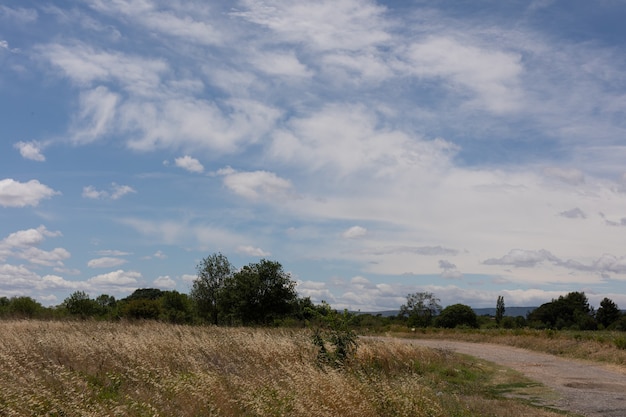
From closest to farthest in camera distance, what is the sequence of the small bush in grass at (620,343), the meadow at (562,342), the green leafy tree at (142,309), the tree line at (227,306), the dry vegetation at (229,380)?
the dry vegetation at (229,380) → the meadow at (562,342) → the small bush in grass at (620,343) → the tree line at (227,306) → the green leafy tree at (142,309)

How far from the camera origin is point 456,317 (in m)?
73.8

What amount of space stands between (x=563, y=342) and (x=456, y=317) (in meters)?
43.3

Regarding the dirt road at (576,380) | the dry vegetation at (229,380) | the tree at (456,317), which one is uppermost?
the tree at (456,317)

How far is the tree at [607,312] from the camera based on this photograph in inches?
3418

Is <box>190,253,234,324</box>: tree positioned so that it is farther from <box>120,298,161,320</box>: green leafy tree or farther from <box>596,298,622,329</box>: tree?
<box>596,298,622,329</box>: tree

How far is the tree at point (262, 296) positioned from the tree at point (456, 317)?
28182 mm

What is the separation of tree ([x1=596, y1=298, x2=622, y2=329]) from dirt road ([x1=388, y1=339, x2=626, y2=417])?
66.0 metres

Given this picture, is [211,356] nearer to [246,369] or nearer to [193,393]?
[246,369]

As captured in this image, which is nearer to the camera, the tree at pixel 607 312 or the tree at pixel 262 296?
the tree at pixel 262 296

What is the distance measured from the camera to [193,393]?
10219mm

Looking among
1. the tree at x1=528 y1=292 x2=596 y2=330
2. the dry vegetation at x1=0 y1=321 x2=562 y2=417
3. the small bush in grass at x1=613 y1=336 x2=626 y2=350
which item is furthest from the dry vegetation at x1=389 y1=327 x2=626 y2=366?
the tree at x1=528 y1=292 x2=596 y2=330

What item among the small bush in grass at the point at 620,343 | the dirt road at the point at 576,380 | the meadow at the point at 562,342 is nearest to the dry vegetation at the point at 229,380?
the dirt road at the point at 576,380

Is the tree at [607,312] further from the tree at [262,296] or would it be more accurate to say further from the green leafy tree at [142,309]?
the green leafy tree at [142,309]

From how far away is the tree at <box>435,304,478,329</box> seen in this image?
72750 mm
